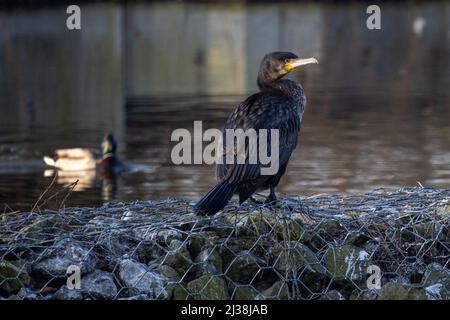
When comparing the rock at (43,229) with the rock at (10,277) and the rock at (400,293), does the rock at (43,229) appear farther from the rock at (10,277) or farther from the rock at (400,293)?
the rock at (400,293)

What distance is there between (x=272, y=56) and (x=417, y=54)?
21.0 m

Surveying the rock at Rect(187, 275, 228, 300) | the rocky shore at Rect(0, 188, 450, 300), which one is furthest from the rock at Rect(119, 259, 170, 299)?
the rock at Rect(187, 275, 228, 300)

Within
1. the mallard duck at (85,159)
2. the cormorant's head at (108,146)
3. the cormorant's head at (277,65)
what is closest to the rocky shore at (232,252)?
the cormorant's head at (277,65)

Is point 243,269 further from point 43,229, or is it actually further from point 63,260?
point 43,229

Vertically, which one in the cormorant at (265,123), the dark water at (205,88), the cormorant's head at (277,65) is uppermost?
the cormorant's head at (277,65)

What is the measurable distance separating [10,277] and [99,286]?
0.47 m

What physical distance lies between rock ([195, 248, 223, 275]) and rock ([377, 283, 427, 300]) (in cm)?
92

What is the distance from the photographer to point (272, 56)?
23.4 feet

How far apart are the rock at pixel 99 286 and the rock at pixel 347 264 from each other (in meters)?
1.22

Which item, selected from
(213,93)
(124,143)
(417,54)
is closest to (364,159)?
(124,143)

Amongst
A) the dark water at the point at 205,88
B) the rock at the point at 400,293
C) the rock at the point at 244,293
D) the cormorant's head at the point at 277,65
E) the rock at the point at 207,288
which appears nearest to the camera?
the rock at the point at 400,293

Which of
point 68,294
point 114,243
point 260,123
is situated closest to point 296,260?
point 260,123

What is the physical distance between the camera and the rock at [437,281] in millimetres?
5938

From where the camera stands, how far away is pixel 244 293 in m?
6.04
